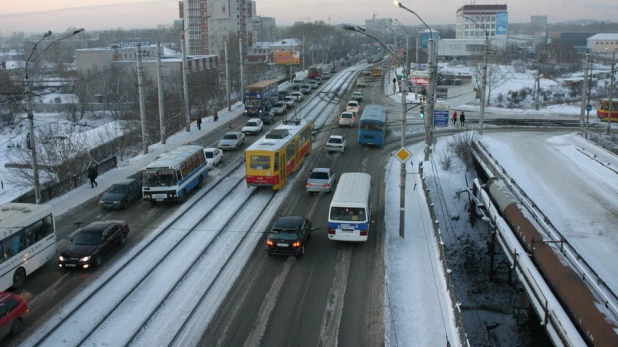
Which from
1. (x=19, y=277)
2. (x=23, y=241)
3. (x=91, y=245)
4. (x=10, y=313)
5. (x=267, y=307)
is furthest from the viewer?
(x=91, y=245)

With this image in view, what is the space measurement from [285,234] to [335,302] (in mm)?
3950

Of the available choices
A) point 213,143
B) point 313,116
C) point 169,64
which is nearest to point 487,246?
point 213,143

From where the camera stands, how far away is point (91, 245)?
1858cm

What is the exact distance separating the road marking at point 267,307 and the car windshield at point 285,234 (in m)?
0.79

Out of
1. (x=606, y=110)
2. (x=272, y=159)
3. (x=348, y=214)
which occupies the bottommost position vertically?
(x=348, y=214)

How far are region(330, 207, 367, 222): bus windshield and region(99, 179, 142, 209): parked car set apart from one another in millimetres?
10510

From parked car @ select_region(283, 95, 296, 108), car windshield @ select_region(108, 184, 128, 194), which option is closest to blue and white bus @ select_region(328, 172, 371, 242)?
car windshield @ select_region(108, 184, 128, 194)

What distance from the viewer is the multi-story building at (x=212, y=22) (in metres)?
140

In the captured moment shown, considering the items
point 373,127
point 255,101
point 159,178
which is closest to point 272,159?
point 159,178

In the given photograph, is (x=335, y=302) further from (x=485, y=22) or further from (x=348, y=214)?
(x=485, y=22)

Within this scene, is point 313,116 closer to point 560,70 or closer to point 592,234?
point 592,234

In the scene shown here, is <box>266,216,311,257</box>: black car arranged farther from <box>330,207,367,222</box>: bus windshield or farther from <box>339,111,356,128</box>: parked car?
<box>339,111,356,128</box>: parked car

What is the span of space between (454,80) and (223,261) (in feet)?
203

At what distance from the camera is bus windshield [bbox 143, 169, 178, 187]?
24562mm
